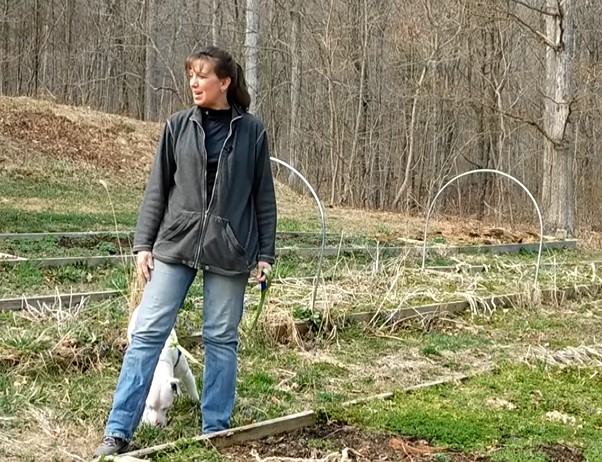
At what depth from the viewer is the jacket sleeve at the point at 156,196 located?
3506 mm

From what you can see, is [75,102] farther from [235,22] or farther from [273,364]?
[273,364]

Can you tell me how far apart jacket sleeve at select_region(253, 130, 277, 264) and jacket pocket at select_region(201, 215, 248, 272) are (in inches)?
7.2

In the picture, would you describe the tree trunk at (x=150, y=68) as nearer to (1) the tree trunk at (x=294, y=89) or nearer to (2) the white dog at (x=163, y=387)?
(1) the tree trunk at (x=294, y=89)

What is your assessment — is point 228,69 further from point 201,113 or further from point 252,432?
point 252,432

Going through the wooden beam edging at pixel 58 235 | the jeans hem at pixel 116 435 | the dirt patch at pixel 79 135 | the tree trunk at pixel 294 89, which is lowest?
the jeans hem at pixel 116 435

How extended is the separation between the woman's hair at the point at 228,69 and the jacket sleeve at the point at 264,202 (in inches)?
7.4

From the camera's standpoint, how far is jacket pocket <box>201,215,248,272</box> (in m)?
3.46

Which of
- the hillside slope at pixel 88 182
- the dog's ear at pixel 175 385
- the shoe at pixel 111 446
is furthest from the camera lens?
the hillside slope at pixel 88 182

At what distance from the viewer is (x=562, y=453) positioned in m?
3.67

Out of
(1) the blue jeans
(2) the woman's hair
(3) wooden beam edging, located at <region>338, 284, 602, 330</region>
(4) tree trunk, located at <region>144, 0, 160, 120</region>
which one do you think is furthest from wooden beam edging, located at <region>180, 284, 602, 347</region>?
(4) tree trunk, located at <region>144, 0, 160, 120</region>

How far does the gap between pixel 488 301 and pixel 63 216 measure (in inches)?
289

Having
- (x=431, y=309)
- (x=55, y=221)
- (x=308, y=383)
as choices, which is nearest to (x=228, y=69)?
(x=308, y=383)

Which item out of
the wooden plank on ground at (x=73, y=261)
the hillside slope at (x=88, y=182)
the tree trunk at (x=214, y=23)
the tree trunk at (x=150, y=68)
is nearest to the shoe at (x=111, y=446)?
the wooden plank on ground at (x=73, y=261)

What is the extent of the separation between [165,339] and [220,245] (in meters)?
0.47
